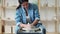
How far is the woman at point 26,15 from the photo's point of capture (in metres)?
3.01

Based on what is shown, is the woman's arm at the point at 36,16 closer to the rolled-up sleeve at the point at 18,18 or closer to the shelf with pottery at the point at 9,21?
the rolled-up sleeve at the point at 18,18

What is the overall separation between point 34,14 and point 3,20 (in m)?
0.78

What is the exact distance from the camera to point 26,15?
9.98ft

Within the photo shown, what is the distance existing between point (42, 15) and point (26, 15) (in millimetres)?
608

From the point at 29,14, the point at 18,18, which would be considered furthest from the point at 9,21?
the point at 29,14

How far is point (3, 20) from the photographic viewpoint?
11.2 feet

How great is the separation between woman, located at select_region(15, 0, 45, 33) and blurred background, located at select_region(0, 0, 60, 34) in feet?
1.04

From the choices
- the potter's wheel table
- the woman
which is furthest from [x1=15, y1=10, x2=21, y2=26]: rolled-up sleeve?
the potter's wheel table

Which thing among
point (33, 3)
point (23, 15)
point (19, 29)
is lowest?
point (19, 29)

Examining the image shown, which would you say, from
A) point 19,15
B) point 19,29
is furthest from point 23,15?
point 19,29

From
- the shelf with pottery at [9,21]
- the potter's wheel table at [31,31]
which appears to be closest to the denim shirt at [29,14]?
the potter's wheel table at [31,31]

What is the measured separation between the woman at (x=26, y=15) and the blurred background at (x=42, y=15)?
0.32 m

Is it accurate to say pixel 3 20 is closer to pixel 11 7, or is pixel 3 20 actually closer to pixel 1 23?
pixel 1 23

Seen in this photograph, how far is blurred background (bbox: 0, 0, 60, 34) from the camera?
11.1 ft
